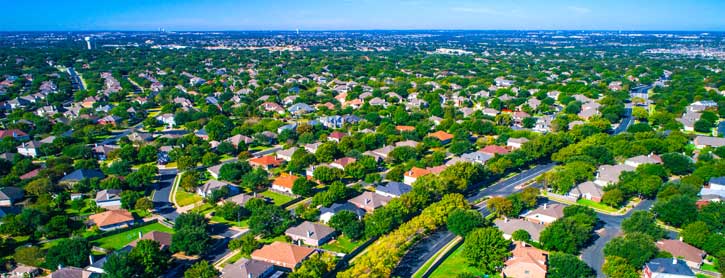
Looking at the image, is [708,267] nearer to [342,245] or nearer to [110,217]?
[342,245]

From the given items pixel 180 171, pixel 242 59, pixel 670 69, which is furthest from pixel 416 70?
pixel 180 171

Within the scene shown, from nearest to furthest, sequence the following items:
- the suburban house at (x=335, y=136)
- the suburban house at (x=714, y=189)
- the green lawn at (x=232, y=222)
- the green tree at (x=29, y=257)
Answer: the green tree at (x=29, y=257) < the green lawn at (x=232, y=222) < the suburban house at (x=714, y=189) < the suburban house at (x=335, y=136)

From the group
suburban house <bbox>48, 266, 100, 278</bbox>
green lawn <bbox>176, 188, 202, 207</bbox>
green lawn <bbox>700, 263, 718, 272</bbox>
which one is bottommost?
green lawn <bbox>700, 263, 718, 272</bbox>

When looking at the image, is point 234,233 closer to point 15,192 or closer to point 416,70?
point 15,192

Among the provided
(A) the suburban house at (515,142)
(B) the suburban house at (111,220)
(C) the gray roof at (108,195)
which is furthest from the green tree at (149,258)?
(A) the suburban house at (515,142)

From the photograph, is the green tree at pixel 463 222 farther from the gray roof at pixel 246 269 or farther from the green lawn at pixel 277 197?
the green lawn at pixel 277 197

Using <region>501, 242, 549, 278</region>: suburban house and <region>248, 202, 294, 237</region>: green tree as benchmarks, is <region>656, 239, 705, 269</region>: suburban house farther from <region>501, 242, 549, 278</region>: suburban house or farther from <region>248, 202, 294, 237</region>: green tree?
<region>248, 202, 294, 237</region>: green tree

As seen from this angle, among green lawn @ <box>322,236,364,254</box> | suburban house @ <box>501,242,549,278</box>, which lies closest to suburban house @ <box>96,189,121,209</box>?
green lawn @ <box>322,236,364,254</box>
